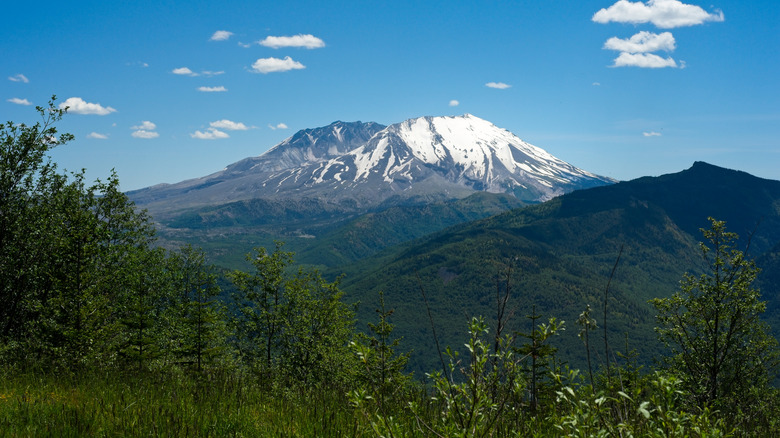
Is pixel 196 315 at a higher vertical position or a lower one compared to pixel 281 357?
higher

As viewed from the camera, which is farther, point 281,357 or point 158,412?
point 281,357

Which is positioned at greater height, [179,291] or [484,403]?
[484,403]

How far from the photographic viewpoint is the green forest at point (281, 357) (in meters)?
3.61

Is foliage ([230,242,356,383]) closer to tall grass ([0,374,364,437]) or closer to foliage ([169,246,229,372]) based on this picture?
foliage ([169,246,229,372])

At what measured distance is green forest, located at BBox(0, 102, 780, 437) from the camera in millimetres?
3607

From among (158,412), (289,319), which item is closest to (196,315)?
(158,412)

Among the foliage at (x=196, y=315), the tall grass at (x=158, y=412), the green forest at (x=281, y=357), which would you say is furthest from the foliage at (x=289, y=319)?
the tall grass at (x=158, y=412)

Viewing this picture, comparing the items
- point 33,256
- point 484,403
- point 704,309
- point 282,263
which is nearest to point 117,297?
point 33,256

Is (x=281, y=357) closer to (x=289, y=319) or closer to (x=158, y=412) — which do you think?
(x=289, y=319)

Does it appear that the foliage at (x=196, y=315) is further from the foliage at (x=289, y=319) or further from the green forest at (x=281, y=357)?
the foliage at (x=289, y=319)

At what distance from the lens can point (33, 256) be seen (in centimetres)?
1645

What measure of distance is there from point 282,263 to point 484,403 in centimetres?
3149

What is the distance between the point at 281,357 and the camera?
3300 cm

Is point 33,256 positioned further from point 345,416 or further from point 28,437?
point 345,416
